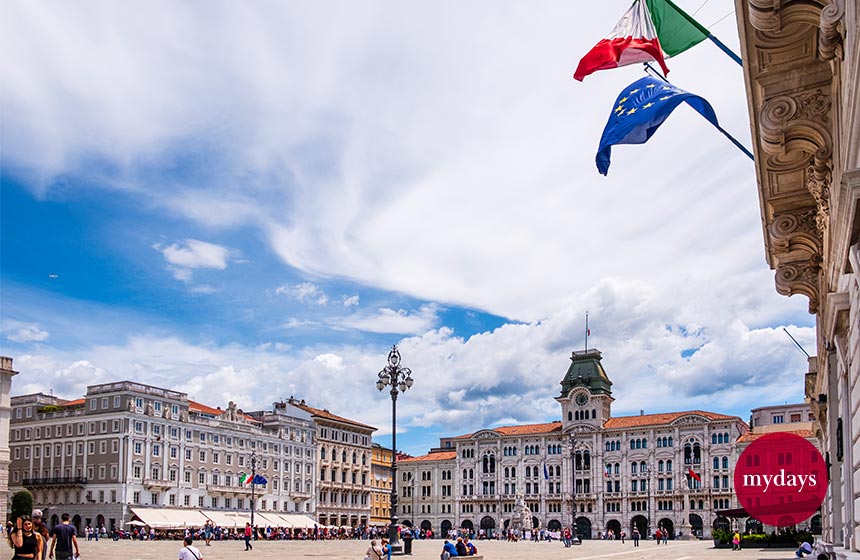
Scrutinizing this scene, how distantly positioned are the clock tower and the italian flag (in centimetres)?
10652

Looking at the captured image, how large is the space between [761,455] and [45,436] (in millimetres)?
87927

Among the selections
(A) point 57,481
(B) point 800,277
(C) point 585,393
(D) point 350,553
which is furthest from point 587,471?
(B) point 800,277

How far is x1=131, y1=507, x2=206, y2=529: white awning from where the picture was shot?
7781cm

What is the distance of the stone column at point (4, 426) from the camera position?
6706cm

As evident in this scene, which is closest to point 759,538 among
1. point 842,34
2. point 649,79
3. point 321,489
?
point 649,79

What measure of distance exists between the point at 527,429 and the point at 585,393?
1011 centimetres

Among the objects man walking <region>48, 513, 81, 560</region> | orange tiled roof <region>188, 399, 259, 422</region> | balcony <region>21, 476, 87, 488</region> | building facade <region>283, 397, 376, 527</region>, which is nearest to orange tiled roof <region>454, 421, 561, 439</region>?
building facade <region>283, 397, 376, 527</region>

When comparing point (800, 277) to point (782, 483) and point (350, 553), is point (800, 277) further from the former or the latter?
point (350, 553)

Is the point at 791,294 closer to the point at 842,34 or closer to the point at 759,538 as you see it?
the point at 842,34

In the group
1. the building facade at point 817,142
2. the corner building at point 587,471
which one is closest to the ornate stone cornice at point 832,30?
the building facade at point 817,142

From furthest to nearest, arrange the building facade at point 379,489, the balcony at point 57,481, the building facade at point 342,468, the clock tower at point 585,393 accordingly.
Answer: the building facade at point 379,489, the clock tower at point 585,393, the building facade at point 342,468, the balcony at point 57,481

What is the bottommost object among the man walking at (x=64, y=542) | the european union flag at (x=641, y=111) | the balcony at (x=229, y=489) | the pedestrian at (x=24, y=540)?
the balcony at (x=229, y=489)

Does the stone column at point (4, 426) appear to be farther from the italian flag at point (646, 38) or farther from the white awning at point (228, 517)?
the italian flag at point (646, 38)

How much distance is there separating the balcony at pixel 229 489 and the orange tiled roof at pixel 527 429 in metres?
39.1
